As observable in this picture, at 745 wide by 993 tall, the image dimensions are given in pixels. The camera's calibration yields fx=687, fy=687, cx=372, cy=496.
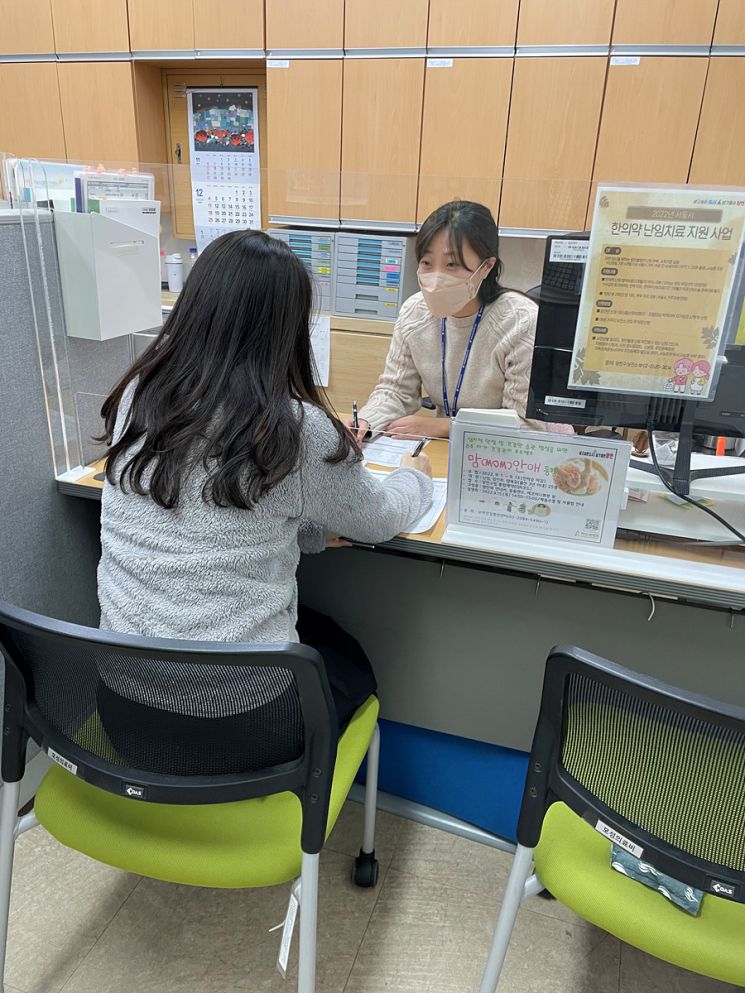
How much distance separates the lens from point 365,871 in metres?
1.41

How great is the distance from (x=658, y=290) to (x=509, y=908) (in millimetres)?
919

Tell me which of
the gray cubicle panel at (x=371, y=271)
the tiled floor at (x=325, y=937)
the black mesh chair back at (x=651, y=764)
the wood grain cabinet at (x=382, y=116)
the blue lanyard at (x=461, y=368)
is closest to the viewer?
the black mesh chair back at (x=651, y=764)

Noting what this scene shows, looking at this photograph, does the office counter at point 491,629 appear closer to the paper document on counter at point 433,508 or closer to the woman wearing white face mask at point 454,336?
the paper document on counter at point 433,508

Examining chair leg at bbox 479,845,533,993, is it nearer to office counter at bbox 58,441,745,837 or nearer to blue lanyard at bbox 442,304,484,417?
office counter at bbox 58,441,745,837

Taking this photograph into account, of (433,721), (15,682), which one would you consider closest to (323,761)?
(15,682)

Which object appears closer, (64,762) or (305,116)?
(64,762)

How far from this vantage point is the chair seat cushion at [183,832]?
89cm

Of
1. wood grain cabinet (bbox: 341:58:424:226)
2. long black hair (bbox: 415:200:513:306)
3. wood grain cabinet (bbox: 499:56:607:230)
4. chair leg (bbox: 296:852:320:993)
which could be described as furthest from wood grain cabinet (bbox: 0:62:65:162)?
chair leg (bbox: 296:852:320:993)

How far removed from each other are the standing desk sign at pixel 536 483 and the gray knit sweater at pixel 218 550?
0.71ft

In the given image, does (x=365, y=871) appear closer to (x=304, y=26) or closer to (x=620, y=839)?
(x=620, y=839)

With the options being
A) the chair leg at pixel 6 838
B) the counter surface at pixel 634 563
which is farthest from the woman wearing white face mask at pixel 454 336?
the chair leg at pixel 6 838

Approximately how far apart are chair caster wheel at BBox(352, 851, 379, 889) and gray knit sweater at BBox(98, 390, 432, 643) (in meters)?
0.66

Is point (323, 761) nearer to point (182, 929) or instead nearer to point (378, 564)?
point (378, 564)

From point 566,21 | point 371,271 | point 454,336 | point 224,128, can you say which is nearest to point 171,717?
point 454,336
